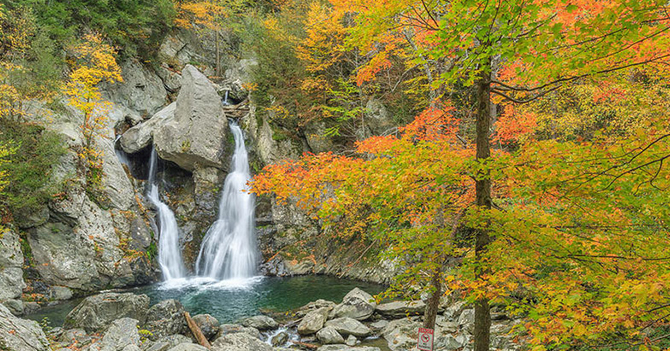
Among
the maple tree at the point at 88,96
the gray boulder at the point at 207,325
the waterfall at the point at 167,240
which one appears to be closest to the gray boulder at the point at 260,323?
the gray boulder at the point at 207,325

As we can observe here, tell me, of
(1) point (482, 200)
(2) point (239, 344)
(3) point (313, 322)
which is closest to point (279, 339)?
(3) point (313, 322)

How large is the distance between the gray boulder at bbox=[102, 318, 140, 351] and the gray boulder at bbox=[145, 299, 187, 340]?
43cm

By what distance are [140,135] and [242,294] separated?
37.8 ft

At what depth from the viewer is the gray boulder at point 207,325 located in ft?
28.5

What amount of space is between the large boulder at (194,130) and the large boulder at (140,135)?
2.50ft

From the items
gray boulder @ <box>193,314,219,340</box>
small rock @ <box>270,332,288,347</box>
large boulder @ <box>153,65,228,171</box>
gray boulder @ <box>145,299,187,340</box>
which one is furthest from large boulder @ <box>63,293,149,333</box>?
large boulder @ <box>153,65,228,171</box>

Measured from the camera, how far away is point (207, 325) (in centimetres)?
885

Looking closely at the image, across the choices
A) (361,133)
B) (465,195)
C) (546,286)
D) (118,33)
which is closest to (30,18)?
(118,33)

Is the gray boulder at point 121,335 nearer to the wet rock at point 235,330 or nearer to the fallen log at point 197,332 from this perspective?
the fallen log at point 197,332

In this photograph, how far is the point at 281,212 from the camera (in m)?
17.7

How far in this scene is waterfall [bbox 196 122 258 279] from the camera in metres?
16.1

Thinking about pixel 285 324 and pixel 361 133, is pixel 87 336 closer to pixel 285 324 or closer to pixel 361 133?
pixel 285 324

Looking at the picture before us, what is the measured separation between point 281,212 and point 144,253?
656 centimetres

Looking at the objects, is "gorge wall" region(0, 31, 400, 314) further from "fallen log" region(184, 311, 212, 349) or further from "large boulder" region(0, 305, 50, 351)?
"large boulder" region(0, 305, 50, 351)
